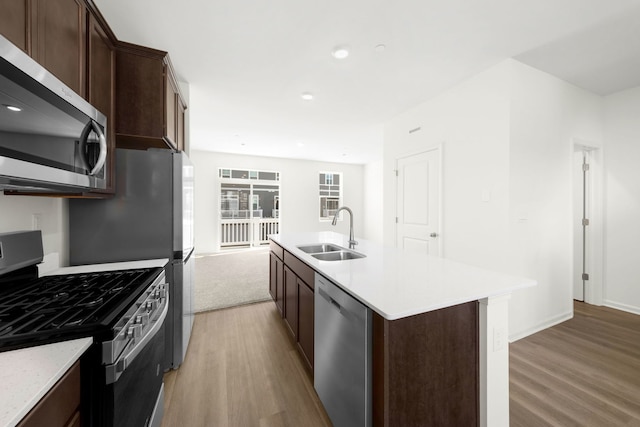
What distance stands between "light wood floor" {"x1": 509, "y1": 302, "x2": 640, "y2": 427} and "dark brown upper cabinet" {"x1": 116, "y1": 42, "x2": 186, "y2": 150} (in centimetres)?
319

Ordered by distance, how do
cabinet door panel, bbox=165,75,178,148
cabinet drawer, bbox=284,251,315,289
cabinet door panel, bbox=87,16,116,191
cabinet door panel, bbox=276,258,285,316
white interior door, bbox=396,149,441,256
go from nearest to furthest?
1. cabinet door panel, bbox=87,16,116,191
2. cabinet drawer, bbox=284,251,315,289
3. cabinet door panel, bbox=165,75,178,148
4. cabinet door panel, bbox=276,258,285,316
5. white interior door, bbox=396,149,441,256

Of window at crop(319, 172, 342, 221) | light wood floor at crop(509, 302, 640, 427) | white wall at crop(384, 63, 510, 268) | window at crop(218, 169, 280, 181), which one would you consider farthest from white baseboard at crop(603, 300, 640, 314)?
window at crop(218, 169, 280, 181)

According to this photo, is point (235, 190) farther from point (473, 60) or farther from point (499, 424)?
point (499, 424)

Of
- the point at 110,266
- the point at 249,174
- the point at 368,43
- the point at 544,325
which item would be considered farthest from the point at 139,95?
the point at 249,174

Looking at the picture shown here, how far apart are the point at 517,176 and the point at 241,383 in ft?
10.2

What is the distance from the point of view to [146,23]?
6.20ft

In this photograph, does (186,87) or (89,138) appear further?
(186,87)

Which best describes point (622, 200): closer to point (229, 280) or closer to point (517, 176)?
point (517, 176)

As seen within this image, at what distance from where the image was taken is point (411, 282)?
131 cm

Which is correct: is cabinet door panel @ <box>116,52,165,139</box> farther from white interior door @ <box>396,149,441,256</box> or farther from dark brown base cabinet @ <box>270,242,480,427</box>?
white interior door @ <box>396,149,441,256</box>

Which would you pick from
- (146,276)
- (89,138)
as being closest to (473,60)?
(89,138)

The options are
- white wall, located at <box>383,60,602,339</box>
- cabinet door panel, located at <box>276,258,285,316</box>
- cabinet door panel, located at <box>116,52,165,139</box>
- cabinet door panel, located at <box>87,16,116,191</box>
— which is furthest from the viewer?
cabinet door panel, located at <box>276,258,285,316</box>

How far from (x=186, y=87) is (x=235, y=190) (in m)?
→ 4.05

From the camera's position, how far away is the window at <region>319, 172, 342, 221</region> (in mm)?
7734
